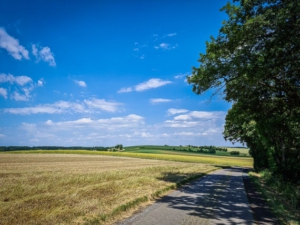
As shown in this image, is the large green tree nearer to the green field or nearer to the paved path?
the paved path

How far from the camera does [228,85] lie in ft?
45.6

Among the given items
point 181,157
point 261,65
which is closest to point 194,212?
point 261,65

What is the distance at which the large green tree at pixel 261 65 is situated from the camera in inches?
370

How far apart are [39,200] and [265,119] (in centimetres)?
1642

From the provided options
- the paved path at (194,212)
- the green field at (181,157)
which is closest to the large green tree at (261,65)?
the paved path at (194,212)

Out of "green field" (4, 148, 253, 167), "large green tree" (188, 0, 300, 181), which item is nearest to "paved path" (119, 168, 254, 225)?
"large green tree" (188, 0, 300, 181)

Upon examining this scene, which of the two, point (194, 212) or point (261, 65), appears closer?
point (194, 212)

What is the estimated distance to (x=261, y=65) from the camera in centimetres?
1000

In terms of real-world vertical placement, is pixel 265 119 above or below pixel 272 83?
below

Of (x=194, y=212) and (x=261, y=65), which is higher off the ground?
(x=261, y=65)

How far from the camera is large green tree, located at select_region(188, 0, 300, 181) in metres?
9.40

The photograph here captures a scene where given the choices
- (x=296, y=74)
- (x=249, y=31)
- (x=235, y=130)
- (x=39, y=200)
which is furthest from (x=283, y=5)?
(x=235, y=130)

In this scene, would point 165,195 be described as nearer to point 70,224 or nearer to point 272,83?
point 70,224

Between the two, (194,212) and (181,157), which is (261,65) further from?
(181,157)
